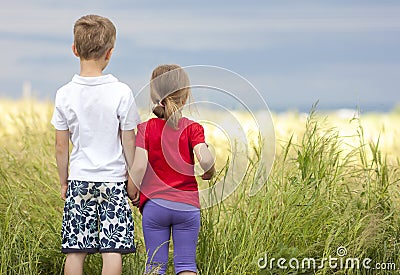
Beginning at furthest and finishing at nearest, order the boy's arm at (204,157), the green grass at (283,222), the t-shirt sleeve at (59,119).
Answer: the green grass at (283,222)
the t-shirt sleeve at (59,119)
the boy's arm at (204,157)

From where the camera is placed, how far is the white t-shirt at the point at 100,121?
3551 millimetres

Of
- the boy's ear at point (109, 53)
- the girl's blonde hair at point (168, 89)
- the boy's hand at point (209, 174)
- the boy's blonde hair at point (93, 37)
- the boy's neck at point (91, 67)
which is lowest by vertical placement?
the boy's hand at point (209, 174)

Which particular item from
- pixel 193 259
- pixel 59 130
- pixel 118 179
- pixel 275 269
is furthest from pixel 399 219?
pixel 59 130

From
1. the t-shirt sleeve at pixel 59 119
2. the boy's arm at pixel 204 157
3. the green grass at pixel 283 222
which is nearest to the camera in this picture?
the boy's arm at pixel 204 157

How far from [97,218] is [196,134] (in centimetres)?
66

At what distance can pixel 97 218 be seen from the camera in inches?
143

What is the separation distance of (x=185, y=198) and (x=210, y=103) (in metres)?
0.50

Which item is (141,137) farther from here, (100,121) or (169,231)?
(169,231)

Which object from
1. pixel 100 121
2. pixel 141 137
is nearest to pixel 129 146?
pixel 141 137

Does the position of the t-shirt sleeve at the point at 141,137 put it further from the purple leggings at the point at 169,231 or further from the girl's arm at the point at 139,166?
the purple leggings at the point at 169,231

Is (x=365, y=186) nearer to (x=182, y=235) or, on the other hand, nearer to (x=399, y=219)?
(x=399, y=219)

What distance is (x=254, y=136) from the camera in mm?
4113
